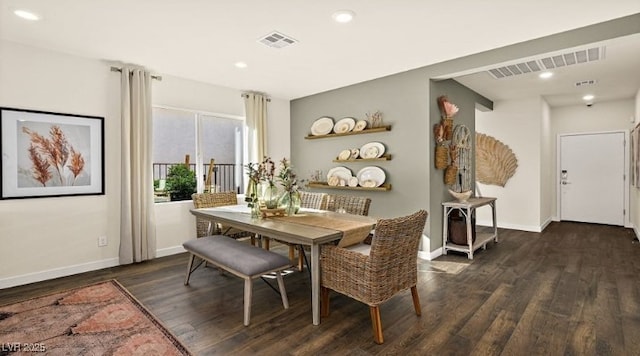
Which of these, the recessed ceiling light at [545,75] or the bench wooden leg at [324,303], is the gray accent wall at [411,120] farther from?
the bench wooden leg at [324,303]

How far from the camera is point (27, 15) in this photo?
267 cm

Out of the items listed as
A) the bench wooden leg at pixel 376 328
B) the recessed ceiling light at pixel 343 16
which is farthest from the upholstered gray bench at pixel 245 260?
the recessed ceiling light at pixel 343 16

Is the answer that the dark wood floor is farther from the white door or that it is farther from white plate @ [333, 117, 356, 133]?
the white door

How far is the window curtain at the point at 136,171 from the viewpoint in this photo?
388 cm

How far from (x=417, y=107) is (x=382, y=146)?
0.69m

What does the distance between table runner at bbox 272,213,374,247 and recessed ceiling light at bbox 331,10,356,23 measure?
174 centimetres

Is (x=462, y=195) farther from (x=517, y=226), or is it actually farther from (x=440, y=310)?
(x=517, y=226)

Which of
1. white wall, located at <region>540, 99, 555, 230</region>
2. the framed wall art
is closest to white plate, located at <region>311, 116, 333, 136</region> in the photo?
the framed wall art

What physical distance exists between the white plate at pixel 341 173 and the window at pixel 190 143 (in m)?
1.71

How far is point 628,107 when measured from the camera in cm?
592

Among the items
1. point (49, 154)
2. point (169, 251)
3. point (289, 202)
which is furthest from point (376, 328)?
point (49, 154)

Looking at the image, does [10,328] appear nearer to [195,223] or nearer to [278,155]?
[195,223]

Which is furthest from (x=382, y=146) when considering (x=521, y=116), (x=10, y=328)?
(x=10, y=328)

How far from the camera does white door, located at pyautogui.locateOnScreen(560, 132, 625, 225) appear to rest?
6.17 metres
